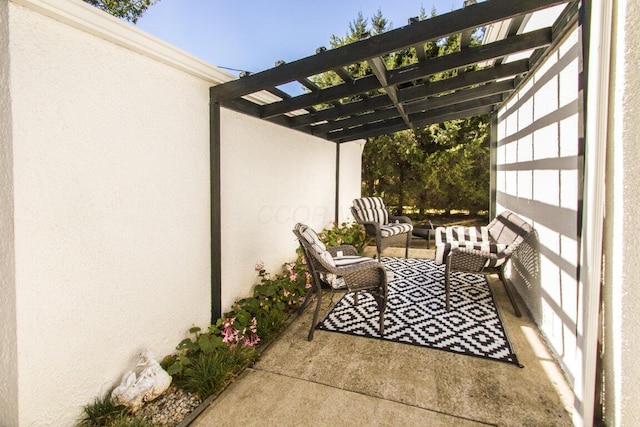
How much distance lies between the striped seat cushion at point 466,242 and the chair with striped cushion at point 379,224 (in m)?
1.09

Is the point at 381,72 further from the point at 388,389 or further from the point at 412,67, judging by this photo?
the point at 388,389

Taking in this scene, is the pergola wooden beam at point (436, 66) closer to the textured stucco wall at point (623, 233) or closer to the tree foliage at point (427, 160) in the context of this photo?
the textured stucco wall at point (623, 233)

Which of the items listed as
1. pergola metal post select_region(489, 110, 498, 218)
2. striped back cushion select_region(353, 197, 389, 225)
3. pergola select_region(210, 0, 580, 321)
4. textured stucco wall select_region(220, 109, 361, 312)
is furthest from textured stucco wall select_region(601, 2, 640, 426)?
striped back cushion select_region(353, 197, 389, 225)

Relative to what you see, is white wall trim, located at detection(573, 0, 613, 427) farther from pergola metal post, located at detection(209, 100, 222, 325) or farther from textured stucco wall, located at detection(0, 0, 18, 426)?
textured stucco wall, located at detection(0, 0, 18, 426)

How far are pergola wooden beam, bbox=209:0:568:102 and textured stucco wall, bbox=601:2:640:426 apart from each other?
0.60 meters

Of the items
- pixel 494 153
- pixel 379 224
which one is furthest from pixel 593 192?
pixel 494 153

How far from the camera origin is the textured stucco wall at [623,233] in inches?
62.3

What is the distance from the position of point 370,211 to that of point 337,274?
3756 mm

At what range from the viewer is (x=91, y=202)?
2041 millimetres

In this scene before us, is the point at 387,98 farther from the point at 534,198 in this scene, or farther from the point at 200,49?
the point at 200,49

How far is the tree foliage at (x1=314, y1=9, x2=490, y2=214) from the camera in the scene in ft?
33.3

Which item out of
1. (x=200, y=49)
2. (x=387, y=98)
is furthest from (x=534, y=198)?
(x=200, y=49)

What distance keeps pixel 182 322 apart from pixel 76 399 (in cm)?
89

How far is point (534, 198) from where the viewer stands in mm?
3641
